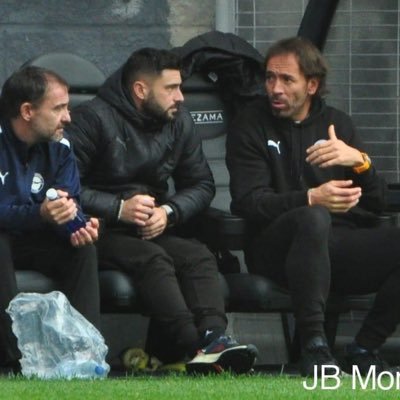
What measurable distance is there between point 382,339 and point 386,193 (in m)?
0.75

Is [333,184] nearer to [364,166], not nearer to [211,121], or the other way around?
[364,166]

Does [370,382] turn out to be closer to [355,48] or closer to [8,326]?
[8,326]

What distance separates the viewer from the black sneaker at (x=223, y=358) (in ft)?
27.4

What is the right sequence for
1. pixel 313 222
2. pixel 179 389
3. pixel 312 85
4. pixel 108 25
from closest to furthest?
pixel 179 389 < pixel 313 222 < pixel 312 85 < pixel 108 25

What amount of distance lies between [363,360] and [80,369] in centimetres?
137

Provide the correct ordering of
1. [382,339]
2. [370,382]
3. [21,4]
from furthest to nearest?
[21,4] < [382,339] < [370,382]

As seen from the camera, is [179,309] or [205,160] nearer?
[179,309]

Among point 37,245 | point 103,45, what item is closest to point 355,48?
point 103,45

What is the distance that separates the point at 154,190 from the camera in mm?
9188

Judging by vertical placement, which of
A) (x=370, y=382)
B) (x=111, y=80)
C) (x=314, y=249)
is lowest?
(x=370, y=382)

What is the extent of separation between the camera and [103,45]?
1043 cm

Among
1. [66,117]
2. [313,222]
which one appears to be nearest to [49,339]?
[66,117]

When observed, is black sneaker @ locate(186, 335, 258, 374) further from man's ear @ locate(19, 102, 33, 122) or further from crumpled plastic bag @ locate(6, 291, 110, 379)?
man's ear @ locate(19, 102, 33, 122)

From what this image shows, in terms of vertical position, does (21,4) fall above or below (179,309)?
above
